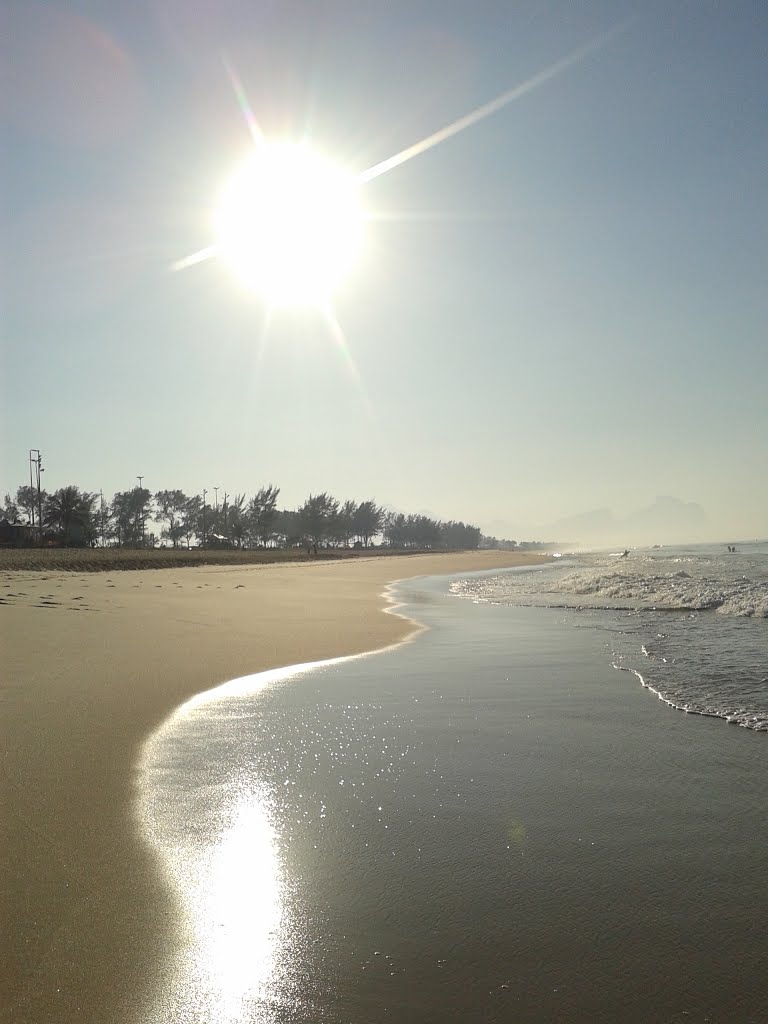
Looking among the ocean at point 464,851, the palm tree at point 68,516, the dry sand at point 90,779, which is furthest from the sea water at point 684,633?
the palm tree at point 68,516

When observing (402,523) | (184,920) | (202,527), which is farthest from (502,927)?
(402,523)

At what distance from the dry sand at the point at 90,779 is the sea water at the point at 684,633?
4169mm

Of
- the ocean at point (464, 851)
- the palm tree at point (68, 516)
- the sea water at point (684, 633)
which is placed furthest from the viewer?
the palm tree at point (68, 516)

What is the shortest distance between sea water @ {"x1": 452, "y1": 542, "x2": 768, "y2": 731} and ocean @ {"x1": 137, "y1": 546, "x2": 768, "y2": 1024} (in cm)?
11

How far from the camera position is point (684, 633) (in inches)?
460

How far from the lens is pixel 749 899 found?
300cm

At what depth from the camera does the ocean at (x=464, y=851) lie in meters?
2.42

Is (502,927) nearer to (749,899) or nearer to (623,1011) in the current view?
(623,1011)

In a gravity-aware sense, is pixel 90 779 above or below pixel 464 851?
above

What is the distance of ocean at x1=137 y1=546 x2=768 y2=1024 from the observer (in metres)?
2.42

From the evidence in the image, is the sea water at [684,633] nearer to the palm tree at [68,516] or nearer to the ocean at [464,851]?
the ocean at [464,851]

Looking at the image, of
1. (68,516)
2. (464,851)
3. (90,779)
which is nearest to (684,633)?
(464,851)

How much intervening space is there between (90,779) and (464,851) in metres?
2.54

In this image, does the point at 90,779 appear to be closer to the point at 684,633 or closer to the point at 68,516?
the point at 684,633
